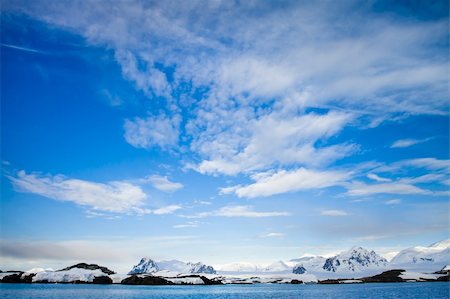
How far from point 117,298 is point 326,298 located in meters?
63.7

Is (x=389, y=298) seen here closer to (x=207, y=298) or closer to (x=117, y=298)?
(x=207, y=298)

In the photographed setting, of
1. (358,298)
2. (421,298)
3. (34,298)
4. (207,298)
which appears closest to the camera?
(34,298)

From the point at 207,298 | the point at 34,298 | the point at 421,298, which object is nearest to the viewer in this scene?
the point at 34,298

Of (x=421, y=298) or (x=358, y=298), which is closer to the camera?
(x=421, y=298)

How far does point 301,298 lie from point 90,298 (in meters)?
63.0

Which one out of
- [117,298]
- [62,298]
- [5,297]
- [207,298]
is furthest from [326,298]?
[5,297]

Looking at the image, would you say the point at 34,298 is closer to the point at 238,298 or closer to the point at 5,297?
the point at 5,297

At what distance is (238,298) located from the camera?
122 m

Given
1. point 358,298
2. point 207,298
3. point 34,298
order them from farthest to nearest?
point 207,298
point 358,298
point 34,298

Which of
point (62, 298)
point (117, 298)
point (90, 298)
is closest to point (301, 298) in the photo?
point (117, 298)

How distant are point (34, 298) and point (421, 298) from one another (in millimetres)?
107027

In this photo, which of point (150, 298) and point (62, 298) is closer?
point (62, 298)

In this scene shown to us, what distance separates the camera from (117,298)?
359 ft

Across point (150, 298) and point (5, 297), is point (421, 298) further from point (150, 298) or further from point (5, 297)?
point (5, 297)
